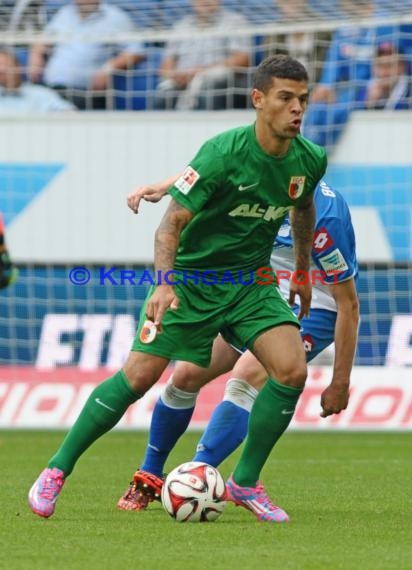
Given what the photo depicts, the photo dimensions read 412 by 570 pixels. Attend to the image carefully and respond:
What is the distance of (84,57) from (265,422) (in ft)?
29.8

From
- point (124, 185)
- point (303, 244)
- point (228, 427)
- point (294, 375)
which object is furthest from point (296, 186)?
point (124, 185)

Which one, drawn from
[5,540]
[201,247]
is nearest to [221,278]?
[201,247]

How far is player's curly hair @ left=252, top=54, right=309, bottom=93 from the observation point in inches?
235

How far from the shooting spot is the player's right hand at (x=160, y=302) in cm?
578

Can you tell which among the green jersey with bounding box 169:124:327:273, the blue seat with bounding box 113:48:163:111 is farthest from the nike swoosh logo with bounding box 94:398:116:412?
the blue seat with bounding box 113:48:163:111

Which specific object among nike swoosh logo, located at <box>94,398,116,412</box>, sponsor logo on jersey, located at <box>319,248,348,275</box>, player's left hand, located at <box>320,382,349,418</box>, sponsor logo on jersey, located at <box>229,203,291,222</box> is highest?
sponsor logo on jersey, located at <box>229,203,291,222</box>

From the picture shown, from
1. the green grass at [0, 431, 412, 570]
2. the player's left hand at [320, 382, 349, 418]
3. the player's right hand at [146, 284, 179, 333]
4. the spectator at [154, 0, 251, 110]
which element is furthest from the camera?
the spectator at [154, 0, 251, 110]

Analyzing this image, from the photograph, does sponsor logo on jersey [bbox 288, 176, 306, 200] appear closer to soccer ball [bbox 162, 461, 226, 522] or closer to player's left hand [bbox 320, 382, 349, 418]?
player's left hand [bbox 320, 382, 349, 418]

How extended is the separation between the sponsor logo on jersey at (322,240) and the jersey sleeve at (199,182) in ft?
3.03

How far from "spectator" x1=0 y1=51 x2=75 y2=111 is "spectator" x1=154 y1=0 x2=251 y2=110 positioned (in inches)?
44.0

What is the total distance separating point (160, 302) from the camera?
5.78 m

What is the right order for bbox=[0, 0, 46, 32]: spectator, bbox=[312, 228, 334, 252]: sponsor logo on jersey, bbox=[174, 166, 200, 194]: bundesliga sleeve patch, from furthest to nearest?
bbox=[0, 0, 46, 32]: spectator < bbox=[312, 228, 334, 252]: sponsor logo on jersey < bbox=[174, 166, 200, 194]: bundesliga sleeve patch

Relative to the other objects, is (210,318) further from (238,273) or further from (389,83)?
(389,83)

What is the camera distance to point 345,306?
6.70m
